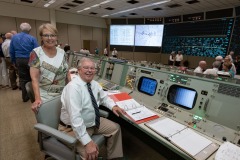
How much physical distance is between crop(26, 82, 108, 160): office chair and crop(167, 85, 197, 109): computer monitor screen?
787 mm

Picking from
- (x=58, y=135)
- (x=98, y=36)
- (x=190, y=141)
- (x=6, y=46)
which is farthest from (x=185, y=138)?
(x=98, y=36)

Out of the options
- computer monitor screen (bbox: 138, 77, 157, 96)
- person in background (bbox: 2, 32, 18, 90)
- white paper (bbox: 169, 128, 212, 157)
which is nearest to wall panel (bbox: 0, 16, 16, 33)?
person in background (bbox: 2, 32, 18, 90)

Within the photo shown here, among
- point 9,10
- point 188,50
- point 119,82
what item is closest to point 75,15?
point 9,10

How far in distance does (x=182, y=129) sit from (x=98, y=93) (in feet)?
2.67

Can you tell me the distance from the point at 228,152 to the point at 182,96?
2.00 ft

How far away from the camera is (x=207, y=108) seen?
1.27m

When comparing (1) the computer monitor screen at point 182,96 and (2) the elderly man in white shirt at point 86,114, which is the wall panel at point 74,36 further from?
(1) the computer monitor screen at point 182,96

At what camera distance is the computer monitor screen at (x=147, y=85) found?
1.74m

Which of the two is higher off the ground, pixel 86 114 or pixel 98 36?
pixel 98 36

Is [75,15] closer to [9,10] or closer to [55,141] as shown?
[9,10]

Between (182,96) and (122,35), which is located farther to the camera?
(122,35)

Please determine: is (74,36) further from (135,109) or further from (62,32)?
(135,109)

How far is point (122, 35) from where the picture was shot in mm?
11047

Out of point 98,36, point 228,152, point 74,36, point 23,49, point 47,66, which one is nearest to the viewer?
point 228,152
